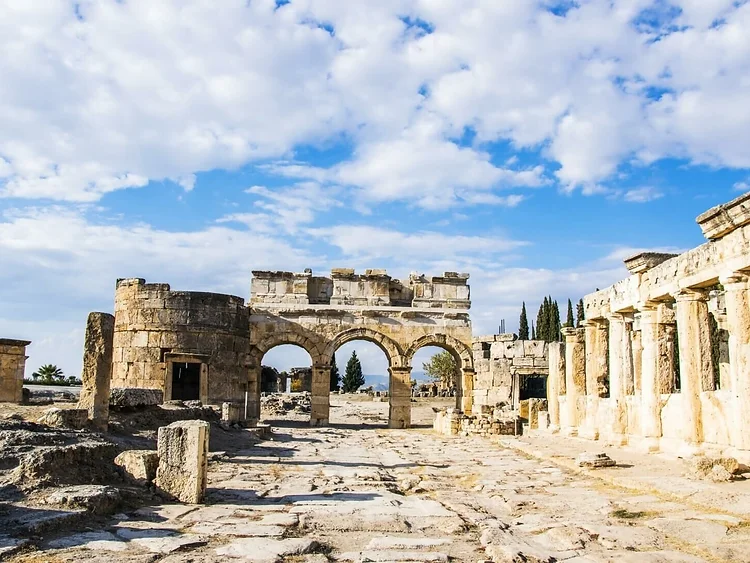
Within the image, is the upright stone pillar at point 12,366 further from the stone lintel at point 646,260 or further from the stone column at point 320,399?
the stone lintel at point 646,260

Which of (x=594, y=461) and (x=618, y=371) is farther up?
(x=618, y=371)

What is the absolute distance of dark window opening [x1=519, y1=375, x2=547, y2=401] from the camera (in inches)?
1199

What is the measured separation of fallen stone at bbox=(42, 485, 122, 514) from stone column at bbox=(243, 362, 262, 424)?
18793 millimetres

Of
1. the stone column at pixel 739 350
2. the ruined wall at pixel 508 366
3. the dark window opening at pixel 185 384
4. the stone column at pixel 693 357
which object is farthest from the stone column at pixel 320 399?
the stone column at pixel 739 350

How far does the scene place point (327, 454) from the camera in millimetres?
13805

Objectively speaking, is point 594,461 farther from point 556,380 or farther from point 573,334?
point 556,380

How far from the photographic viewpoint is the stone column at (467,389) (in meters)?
26.1

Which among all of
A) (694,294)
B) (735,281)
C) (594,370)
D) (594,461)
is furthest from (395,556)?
(594,370)

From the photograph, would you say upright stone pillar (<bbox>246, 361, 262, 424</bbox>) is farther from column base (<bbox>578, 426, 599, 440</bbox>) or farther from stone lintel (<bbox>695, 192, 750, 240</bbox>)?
stone lintel (<bbox>695, 192, 750, 240</bbox>)

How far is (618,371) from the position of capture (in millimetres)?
15289

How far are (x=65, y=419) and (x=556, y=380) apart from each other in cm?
1334

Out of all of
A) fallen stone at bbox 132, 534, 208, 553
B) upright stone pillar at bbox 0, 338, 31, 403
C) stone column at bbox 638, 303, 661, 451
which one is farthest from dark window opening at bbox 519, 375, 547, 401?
fallen stone at bbox 132, 534, 208, 553

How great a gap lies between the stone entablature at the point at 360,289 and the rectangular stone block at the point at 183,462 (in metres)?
19.0

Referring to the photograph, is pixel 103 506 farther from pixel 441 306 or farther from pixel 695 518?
pixel 441 306
